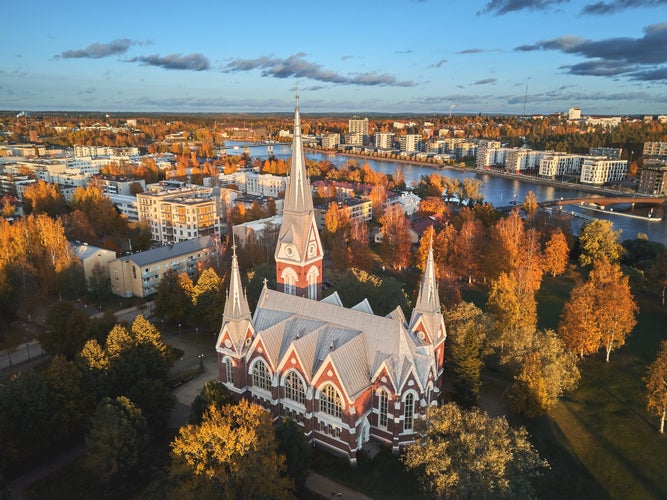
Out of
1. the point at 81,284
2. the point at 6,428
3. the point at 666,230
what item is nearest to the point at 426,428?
the point at 6,428

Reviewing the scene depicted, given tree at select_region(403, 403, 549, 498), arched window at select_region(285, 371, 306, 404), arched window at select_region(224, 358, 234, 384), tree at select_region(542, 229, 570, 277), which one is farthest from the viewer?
tree at select_region(542, 229, 570, 277)

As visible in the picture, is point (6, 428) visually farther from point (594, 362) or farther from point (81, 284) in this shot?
point (594, 362)

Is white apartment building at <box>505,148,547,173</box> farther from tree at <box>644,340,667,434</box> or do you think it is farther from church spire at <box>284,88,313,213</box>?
church spire at <box>284,88,313,213</box>

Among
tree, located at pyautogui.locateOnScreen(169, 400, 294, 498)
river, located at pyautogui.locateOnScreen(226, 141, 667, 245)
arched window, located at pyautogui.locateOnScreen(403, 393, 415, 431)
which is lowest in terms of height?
river, located at pyautogui.locateOnScreen(226, 141, 667, 245)

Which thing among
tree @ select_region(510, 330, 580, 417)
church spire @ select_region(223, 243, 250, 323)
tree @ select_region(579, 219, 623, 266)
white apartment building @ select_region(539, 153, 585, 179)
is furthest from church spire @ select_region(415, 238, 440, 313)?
white apartment building @ select_region(539, 153, 585, 179)

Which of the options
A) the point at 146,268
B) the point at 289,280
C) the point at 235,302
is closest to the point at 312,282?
the point at 289,280

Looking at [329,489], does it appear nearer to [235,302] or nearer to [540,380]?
[235,302]
